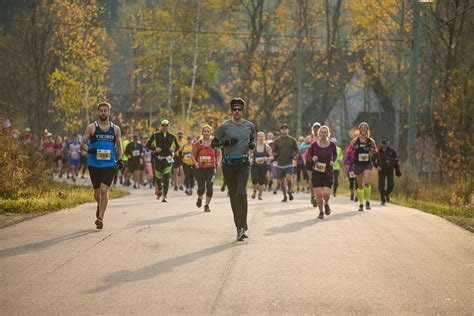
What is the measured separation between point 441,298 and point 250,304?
1893mm

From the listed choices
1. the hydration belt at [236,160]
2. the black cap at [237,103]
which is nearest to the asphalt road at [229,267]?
the hydration belt at [236,160]

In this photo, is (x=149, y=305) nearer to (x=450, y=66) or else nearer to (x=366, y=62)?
(x=450, y=66)

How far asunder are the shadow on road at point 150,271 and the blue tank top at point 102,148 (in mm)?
3309

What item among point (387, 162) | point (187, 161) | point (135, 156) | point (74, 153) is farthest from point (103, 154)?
point (74, 153)

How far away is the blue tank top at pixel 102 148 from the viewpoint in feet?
44.4

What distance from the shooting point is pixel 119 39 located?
8125 centimetres

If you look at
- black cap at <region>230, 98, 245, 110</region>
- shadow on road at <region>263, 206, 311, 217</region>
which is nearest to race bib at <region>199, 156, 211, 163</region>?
shadow on road at <region>263, 206, 311, 217</region>

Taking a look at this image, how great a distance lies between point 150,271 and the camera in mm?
9172

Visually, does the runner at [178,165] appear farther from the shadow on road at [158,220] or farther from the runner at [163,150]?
the shadow on road at [158,220]

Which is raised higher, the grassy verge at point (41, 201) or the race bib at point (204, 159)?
the race bib at point (204, 159)

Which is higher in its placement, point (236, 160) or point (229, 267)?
point (236, 160)

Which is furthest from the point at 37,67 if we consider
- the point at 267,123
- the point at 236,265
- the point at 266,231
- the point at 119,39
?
the point at 119,39

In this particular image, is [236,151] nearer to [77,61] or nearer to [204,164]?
[204,164]

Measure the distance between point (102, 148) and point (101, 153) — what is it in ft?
0.25
